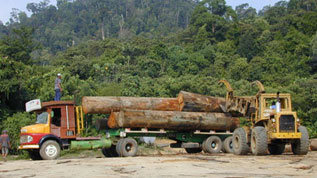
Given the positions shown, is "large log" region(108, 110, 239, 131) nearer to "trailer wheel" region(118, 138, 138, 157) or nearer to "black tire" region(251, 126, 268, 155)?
"trailer wheel" region(118, 138, 138, 157)

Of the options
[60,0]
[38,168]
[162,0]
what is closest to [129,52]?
[38,168]

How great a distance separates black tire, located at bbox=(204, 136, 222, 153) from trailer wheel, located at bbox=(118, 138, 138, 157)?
3.66m

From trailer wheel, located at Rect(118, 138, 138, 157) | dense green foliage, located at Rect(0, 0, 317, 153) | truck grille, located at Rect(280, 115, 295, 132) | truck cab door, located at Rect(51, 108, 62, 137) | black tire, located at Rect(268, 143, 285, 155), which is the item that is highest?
dense green foliage, located at Rect(0, 0, 317, 153)

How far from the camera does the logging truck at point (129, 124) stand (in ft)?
61.1

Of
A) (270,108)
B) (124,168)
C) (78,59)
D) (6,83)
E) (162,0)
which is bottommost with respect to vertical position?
(124,168)

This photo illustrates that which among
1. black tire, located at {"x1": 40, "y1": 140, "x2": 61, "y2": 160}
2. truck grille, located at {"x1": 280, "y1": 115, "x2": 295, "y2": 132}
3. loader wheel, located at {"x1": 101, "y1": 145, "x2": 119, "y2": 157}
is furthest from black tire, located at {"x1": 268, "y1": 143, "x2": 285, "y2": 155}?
black tire, located at {"x1": 40, "y1": 140, "x2": 61, "y2": 160}

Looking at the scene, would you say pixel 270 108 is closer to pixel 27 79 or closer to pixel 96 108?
pixel 96 108

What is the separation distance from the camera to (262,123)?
19.5 m

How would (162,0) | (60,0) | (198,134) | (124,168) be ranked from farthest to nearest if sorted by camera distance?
(60,0) < (162,0) < (198,134) < (124,168)

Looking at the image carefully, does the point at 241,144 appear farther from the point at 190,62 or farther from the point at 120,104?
the point at 190,62

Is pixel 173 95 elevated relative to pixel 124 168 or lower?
elevated

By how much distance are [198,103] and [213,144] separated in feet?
6.53

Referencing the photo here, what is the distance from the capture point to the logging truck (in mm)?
18609

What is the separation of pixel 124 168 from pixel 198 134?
8088mm
